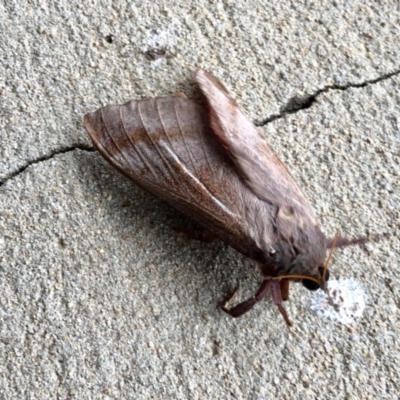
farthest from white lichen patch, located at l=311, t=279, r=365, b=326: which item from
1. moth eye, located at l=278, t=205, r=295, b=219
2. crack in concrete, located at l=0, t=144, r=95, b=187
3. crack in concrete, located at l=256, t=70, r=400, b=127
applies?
crack in concrete, located at l=0, t=144, r=95, b=187

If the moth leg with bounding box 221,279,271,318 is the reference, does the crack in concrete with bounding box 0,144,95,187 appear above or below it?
above

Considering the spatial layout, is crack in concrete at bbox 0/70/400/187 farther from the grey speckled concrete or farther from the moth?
the moth

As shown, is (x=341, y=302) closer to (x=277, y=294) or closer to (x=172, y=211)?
(x=277, y=294)

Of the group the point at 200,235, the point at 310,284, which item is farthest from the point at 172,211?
the point at 310,284

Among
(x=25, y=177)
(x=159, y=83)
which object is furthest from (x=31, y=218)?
(x=159, y=83)

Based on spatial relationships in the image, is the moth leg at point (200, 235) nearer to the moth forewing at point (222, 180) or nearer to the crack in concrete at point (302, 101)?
the moth forewing at point (222, 180)

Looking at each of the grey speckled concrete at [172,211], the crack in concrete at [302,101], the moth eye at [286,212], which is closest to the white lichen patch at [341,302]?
the grey speckled concrete at [172,211]
